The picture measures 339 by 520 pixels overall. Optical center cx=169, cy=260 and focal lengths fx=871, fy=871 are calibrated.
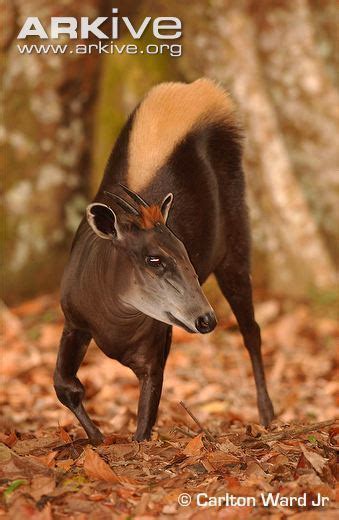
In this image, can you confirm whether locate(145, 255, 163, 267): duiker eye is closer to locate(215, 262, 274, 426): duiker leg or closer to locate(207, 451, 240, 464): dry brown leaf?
locate(207, 451, 240, 464): dry brown leaf

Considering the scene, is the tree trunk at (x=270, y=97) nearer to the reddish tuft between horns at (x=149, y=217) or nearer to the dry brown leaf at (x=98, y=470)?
the reddish tuft between horns at (x=149, y=217)

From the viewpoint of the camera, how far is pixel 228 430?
4543 millimetres

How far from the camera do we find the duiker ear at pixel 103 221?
3566 mm

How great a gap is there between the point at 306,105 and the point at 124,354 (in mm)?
4323

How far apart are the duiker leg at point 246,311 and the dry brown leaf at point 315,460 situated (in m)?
1.38

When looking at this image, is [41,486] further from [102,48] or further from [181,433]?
[102,48]

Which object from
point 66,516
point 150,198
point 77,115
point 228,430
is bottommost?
point 66,516

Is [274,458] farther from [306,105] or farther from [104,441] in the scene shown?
[306,105]

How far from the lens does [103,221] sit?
11.9ft

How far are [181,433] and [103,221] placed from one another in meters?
1.22

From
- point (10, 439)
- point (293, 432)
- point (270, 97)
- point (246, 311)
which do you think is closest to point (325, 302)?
point (270, 97)

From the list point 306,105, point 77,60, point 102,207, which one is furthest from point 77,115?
point 102,207

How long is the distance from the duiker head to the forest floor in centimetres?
58

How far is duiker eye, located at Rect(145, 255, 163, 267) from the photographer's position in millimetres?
3537
